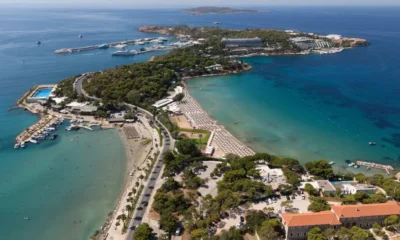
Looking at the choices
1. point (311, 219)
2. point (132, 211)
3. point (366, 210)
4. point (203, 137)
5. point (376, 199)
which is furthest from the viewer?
point (203, 137)

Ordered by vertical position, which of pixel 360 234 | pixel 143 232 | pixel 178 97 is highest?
pixel 360 234

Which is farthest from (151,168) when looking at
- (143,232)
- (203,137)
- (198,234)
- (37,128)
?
(37,128)

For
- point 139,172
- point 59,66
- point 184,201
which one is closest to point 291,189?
point 184,201

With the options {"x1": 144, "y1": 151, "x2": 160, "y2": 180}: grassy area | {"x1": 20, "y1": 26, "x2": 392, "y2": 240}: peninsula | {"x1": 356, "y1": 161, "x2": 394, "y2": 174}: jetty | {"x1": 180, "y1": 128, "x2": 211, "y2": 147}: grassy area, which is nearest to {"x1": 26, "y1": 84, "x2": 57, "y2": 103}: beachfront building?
{"x1": 20, "y1": 26, "x2": 392, "y2": 240}: peninsula

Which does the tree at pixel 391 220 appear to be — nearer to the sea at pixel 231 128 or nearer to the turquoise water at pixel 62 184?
the sea at pixel 231 128

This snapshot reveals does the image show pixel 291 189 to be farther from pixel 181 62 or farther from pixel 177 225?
pixel 181 62

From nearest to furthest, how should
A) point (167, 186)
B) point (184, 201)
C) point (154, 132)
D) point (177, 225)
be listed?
point (177, 225) < point (184, 201) < point (167, 186) < point (154, 132)

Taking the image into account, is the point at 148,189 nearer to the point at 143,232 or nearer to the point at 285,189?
the point at 143,232
